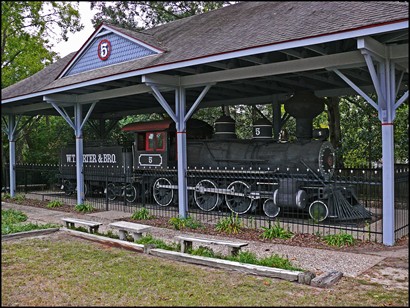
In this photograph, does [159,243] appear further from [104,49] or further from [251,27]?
[104,49]

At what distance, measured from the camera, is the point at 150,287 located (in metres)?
5.16

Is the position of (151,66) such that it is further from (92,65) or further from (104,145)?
(104,145)

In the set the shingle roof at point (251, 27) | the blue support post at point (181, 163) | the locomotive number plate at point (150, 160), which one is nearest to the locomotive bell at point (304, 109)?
the shingle roof at point (251, 27)

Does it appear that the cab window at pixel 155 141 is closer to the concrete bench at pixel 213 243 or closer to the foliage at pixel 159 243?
the foliage at pixel 159 243

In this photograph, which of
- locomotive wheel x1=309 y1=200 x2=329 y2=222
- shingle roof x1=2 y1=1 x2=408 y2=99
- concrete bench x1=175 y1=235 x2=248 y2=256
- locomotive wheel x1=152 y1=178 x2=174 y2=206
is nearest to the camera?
concrete bench x1=175 y1=235 x2=248 y2=256

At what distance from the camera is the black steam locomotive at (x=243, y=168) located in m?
9.70

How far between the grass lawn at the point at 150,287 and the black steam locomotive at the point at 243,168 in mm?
3631

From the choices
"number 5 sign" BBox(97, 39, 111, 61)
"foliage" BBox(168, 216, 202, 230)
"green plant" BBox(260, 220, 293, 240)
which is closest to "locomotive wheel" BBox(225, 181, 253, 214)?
"foliage" BBox(168, 216, 202, 230)

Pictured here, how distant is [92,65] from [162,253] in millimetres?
7696

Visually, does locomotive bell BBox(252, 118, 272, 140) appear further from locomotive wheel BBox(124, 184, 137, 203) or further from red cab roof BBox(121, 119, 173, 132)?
locomotive wheel BBox(124, 184, 137, 203)

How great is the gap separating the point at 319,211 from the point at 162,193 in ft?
17.8

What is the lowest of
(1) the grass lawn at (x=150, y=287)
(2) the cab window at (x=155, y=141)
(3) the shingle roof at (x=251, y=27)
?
(1) the grass lawn at (x=150, y=287)

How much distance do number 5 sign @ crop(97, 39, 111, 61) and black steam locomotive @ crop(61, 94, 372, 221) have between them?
→ 2577mm

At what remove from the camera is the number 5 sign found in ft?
39.7
